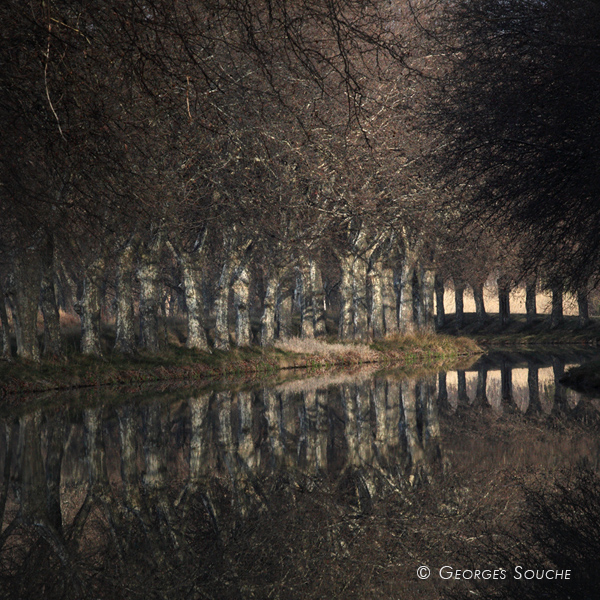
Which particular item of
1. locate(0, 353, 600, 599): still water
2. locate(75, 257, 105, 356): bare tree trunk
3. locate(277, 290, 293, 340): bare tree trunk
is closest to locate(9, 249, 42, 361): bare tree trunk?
locate(75, 257, 105, 356): bare tree trunk

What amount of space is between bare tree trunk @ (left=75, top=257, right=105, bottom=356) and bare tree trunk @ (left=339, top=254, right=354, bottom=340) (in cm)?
1514

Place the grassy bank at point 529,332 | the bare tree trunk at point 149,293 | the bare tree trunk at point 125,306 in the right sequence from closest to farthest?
1. the bare tree trunk at point 125,306
2. the bare tree trunk at point 149,293
3. the grassy bank at point 529,332

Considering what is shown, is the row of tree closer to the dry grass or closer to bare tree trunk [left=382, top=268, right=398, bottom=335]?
the dry grass

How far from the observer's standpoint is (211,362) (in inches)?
1225

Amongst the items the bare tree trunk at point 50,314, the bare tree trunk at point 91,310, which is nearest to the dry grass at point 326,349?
the bare tree trunk at point 91,310

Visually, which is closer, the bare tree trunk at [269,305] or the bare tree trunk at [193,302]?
the bare tree trunk at [193,302]

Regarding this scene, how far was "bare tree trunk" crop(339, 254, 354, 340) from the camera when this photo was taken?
40688 millimetres

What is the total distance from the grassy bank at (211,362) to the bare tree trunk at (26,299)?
0.59m

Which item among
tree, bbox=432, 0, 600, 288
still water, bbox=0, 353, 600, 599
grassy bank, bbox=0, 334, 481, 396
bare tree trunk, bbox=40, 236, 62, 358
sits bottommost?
still water, bbox=0, 353, 600, 599

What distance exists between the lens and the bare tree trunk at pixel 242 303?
3503cm

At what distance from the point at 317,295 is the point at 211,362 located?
1082 cm

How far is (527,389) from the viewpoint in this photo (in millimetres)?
21594

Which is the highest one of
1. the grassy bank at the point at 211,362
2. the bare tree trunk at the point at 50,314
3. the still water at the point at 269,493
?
the bare tree trunk at the point at 50,314

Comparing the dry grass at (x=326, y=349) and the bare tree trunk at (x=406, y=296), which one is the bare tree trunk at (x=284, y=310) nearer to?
the dry grass at (x=326, y=349)
